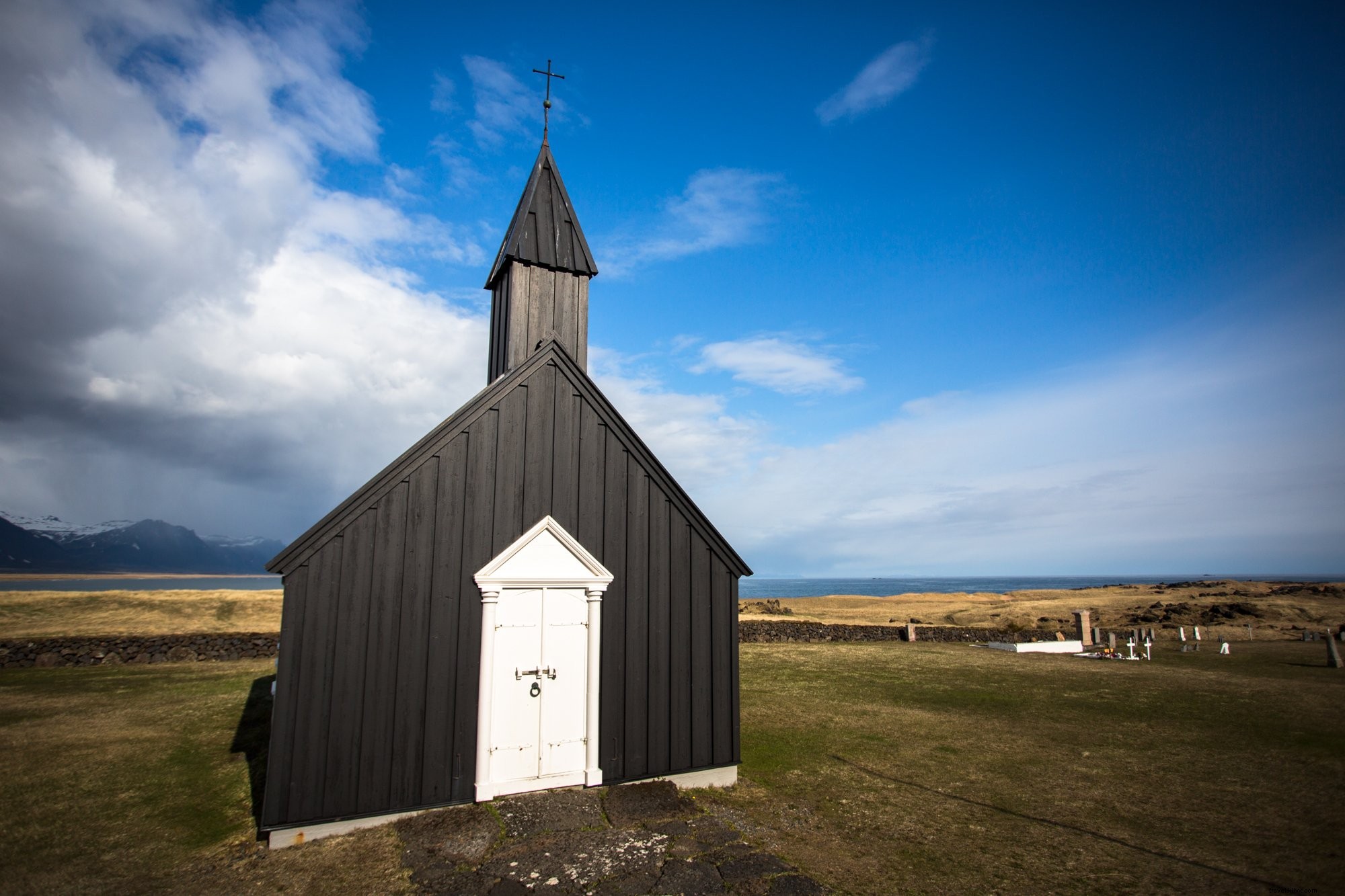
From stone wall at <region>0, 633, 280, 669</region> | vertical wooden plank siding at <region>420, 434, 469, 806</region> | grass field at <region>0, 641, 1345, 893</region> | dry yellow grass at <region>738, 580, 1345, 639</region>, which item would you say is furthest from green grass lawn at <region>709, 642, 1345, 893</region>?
stone wall at <region>0, 633, 280, 669</region>

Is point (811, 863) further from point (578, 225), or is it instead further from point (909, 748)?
point (578, 225)

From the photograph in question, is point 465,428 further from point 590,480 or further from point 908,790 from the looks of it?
point 908,790

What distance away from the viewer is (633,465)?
10.6 m

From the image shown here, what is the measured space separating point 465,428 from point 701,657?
203 inches

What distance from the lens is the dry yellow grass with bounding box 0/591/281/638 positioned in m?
27.0

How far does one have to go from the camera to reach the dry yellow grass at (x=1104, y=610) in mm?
33625

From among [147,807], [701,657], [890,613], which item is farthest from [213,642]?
[890,613]

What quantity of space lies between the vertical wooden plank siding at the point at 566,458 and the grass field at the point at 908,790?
15.1 feet

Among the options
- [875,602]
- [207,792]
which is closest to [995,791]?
[207,792]

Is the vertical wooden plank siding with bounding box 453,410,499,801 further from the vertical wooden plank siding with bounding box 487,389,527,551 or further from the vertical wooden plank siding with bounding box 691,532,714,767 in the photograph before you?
the vertical wooden plank siding with bounding box 691,532,714,767

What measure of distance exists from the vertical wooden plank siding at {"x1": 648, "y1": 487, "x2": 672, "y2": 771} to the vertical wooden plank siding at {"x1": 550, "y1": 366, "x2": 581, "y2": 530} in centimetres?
117

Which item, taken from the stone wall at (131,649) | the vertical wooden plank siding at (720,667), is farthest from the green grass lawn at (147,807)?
the stone wall at (131,649)

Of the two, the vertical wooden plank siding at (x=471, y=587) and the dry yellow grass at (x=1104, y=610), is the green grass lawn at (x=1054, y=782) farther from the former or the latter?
the dry yellow grass at (x=1104, y=610)

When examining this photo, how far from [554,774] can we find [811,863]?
12.6ft
